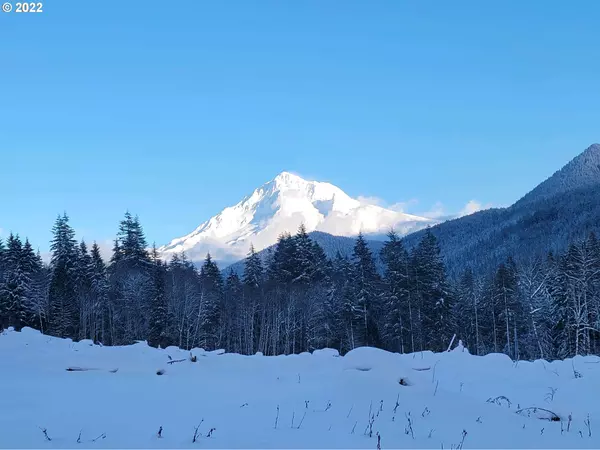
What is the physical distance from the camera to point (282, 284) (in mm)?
42500

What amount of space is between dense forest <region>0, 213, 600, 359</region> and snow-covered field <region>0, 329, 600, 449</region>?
99.1 ft

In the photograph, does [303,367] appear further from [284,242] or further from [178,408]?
[284,242]

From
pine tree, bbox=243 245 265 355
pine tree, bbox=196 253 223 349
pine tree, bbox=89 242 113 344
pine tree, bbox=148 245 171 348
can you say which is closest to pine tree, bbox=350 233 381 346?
pine tree, bbox=243 245 265 355

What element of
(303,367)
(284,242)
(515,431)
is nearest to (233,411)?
(303,367)

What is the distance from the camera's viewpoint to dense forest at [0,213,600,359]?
39156 millimetres

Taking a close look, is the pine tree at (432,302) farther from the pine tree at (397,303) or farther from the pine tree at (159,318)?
the pine tree at (159,318)

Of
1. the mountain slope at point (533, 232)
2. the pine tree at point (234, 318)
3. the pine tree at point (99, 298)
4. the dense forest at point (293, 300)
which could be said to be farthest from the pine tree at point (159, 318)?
the mountain slope at point (533, 232)

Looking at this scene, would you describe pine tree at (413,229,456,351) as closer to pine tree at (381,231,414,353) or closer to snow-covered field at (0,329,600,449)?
pine tree at (381,231,414,353)

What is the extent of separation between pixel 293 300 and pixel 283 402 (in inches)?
1349

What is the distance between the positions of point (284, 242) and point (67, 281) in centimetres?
2018

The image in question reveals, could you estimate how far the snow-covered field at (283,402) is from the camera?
4.98 m

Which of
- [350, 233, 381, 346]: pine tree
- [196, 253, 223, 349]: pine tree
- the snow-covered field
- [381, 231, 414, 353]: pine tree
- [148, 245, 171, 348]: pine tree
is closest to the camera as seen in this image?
the snow-covered field

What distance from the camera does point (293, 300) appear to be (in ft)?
133

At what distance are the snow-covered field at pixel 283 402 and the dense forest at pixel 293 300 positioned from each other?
30.2 metres
